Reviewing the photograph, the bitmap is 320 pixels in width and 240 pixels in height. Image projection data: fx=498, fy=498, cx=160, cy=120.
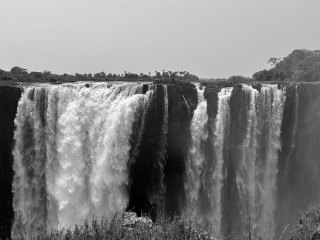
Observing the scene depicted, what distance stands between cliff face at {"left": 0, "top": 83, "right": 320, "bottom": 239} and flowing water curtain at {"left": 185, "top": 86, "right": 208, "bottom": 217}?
5cm

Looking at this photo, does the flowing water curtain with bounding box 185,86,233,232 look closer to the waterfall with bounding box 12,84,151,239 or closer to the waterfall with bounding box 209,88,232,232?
the waterfall with bounding box 209,88,232,232

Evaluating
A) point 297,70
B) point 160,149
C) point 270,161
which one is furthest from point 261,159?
point 297,70

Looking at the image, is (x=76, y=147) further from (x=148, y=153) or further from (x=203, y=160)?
(x=203, y=160)

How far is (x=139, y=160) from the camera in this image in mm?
24031

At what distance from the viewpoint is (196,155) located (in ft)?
77.5

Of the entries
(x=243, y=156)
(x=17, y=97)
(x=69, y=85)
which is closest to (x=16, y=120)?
(x=17, y=97)

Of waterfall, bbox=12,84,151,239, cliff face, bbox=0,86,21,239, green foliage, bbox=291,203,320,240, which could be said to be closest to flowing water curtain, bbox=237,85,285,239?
waterfall, bbox=12,84,151,239

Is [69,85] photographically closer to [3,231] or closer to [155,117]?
[155,117]

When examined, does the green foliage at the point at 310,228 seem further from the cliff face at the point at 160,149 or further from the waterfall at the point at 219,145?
the cliff face at the point at 160,149

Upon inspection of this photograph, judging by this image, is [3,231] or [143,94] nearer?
[143,94]

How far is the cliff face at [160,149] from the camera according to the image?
75.7 ft

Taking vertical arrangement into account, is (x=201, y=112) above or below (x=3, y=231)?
above

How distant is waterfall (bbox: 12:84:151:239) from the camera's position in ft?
75.2

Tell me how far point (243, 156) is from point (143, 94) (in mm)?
5600
